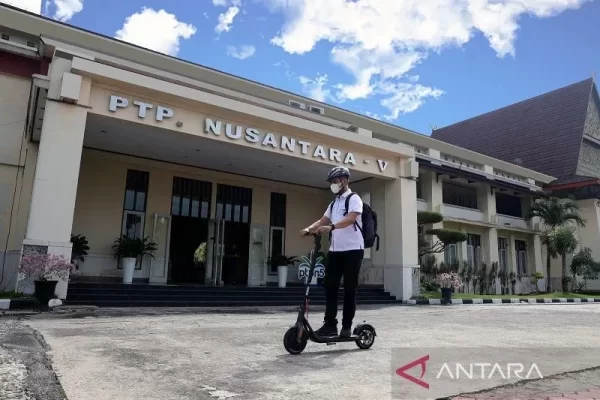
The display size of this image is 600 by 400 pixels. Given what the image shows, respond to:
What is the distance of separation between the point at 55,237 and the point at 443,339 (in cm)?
692

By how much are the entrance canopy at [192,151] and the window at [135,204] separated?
742 mm

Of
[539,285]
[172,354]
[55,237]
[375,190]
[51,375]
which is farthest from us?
[539,285]

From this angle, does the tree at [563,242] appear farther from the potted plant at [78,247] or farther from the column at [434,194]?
the potted plant at [78,247]

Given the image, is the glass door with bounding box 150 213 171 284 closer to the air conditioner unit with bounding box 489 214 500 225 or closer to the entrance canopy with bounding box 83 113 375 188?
the entrance canopy with bounding box 83 113 375 188

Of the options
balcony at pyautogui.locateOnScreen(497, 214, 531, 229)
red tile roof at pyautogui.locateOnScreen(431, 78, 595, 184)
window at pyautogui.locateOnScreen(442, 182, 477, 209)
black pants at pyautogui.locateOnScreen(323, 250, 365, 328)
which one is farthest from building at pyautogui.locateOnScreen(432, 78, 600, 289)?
black pants at pyautogui.locateOnScreen(323, 250, 365, 328)

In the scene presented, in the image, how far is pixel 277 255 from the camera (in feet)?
48.5

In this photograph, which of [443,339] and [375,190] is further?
[375,190]

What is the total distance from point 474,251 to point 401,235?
9.23 meters

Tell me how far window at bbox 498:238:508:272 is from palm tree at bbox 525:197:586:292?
1863mm

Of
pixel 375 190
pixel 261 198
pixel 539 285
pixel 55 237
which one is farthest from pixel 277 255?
pixel 539 285

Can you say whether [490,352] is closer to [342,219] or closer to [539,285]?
[342,219]

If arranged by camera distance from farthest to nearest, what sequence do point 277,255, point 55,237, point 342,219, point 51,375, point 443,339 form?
point 277,255 → point 55,237 → point 443,339 → point 342,219 → point 51,375

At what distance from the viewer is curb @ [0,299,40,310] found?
281 inches

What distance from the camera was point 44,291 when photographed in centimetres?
746
